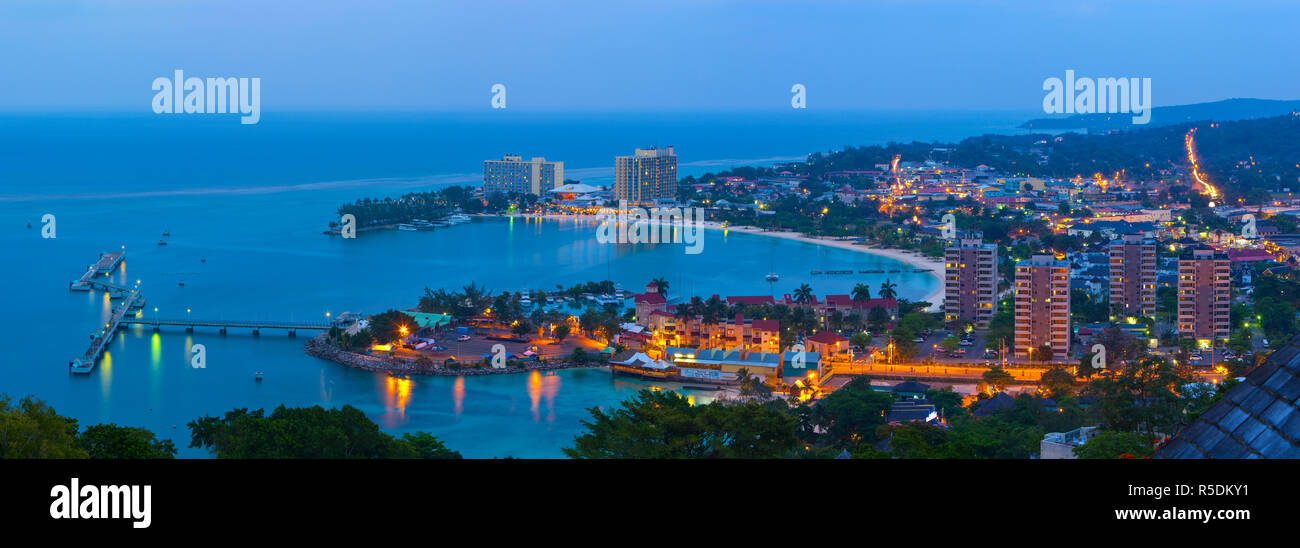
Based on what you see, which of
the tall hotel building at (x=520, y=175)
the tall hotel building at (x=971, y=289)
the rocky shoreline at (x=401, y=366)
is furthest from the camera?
the tall hotel building at (x=520, y=175)

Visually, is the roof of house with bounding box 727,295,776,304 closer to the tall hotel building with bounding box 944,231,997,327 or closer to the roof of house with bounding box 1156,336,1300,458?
the tall hotel building with bounding box 944,231,997,327

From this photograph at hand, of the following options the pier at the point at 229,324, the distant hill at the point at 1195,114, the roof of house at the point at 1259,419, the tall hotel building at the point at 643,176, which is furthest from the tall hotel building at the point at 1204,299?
the distant hill at the point at 1195,114

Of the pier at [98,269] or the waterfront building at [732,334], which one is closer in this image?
the waterfront building at [732,334]

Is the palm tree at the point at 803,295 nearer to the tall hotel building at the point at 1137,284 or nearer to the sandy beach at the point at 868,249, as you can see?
the sandy beach at the point at 868,249

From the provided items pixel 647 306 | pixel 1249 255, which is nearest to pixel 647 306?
pixel 647 306
